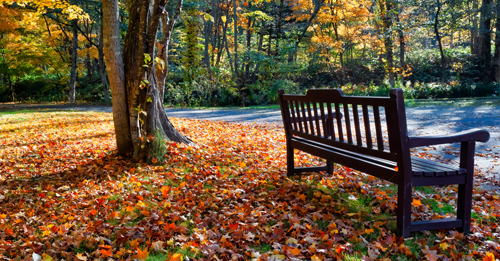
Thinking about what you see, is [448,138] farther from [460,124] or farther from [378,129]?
[460,124]

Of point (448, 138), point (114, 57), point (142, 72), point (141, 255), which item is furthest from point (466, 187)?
point (114, 57)

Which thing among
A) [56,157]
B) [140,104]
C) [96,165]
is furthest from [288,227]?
[56,157]

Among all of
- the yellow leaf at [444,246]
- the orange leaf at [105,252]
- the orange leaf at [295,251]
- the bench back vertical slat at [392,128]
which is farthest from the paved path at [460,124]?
the orange leaf at [105,252]

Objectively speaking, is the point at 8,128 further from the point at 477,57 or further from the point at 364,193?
the point at 477,57

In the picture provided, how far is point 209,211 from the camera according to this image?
324cm

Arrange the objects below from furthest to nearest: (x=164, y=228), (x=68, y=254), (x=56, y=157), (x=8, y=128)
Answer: (x=8, y=128)
(x=56, y=157)
(x=164, y=228)
(x=68, y=254)

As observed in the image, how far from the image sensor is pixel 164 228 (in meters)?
2.81

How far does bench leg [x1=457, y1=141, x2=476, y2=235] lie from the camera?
2.64m

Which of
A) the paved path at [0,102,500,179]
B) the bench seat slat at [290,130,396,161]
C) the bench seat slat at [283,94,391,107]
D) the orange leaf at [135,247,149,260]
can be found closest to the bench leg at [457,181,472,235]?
the bench seat slat at [290,130,396,161]

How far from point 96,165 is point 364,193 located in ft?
11.9

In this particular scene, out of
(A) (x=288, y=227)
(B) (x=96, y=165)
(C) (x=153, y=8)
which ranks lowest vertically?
(A) (x=288, y=227)

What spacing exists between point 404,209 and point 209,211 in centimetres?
172

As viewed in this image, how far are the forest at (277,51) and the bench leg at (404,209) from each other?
1222 centimetres

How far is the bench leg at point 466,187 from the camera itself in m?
2.64
